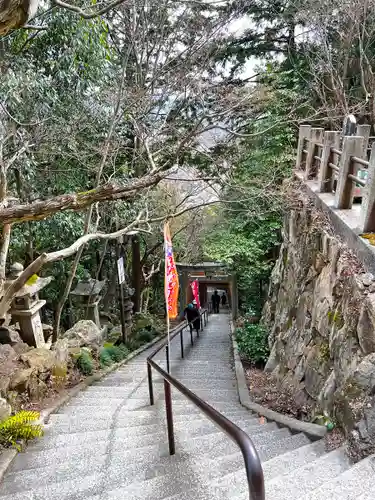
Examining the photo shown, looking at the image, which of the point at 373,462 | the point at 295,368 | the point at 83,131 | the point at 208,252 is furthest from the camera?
the point at 208,252

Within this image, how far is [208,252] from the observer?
11.3 metres

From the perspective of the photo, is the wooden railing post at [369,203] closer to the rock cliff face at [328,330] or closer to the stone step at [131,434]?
the rock cliff face at [328,330]

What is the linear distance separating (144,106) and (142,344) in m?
7.47

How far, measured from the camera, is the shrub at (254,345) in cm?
884

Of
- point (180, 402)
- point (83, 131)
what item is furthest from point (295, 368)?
point (83, 131)

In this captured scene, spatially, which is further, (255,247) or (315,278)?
(255,247)

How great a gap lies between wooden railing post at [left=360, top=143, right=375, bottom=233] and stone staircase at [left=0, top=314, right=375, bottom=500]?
2442 mm

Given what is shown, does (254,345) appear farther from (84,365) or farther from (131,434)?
(131,434)

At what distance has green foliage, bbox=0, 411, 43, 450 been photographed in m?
3.63

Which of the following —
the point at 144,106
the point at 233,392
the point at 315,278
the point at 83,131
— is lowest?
the point at 233,392

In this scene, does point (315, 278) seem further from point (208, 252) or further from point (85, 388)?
point (208, 252)

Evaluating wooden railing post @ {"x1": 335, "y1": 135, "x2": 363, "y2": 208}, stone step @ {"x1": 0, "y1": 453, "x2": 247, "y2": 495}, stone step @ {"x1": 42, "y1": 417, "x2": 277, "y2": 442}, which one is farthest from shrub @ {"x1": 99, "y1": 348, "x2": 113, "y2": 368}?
wooden railing post @ {"x1": 335, "y1": 135, "x2": 363, "y2": 208}

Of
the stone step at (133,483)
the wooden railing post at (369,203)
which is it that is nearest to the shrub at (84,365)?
the stone step at (133,483)

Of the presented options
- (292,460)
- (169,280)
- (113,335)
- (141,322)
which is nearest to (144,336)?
(113,335)
